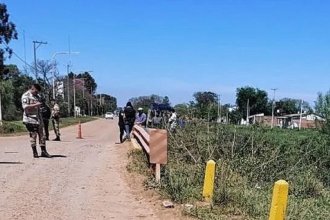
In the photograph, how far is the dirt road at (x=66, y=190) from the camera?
7.97 meters

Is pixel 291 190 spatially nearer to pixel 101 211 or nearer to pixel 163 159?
pixel 163 159

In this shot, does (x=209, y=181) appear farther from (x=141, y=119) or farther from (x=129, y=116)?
(x=141, y=119)

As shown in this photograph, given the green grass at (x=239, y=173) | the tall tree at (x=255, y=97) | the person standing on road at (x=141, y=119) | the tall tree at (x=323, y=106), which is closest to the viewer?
the green grass at (x=239, y=173)

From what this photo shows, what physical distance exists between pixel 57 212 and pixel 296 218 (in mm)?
3419

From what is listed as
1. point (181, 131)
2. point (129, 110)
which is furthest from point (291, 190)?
point (129, 110)

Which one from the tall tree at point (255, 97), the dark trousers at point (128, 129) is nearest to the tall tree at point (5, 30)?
the dark trousers at point (128, 129)

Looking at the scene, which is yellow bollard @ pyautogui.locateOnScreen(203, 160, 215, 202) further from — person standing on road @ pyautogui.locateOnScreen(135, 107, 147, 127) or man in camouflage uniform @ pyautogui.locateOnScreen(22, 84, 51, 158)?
person standing on road @ pyautogui.locateOnScreen(135, 107, 147, 127)

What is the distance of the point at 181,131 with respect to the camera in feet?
47.9

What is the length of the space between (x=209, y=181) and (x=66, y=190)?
272cm

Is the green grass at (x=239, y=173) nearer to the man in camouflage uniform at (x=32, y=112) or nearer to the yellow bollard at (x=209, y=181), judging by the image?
the yellow bollard at (x=209, y=181)

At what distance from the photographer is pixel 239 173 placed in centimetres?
1102

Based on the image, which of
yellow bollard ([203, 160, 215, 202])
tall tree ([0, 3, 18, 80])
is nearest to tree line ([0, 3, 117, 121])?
tall tree ([0, 3, 18, 80])

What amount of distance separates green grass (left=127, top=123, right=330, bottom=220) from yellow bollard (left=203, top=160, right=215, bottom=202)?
0.14 m

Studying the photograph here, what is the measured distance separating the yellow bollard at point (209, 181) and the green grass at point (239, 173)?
0.14 metres
